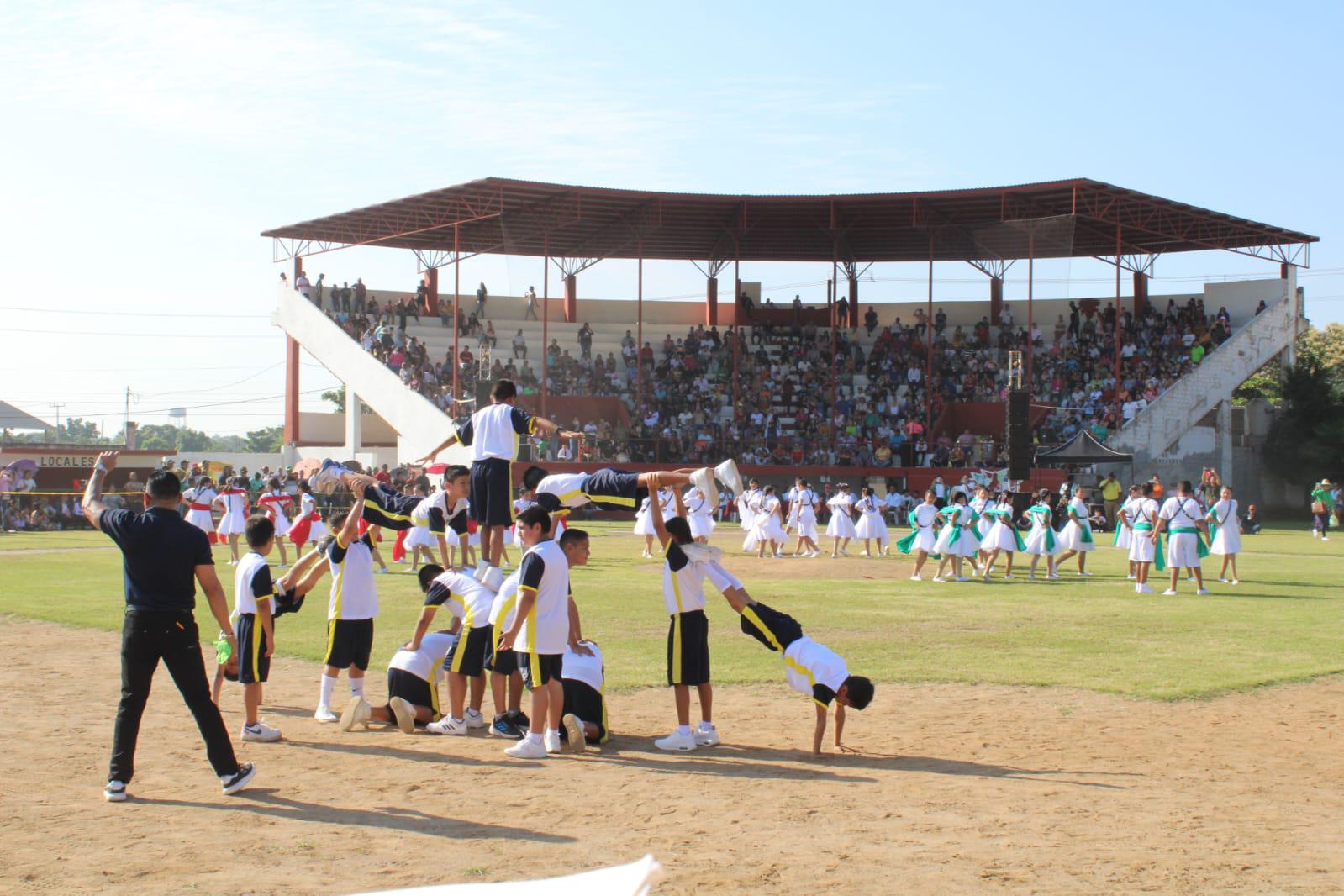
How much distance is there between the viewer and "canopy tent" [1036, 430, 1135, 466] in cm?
3616

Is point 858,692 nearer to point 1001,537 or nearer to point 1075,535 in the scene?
point 1001,537

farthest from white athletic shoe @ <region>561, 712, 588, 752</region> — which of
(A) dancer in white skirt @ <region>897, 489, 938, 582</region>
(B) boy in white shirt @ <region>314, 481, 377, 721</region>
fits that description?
(A) dancer in white skirt @ <region>897, 489, 938, 582</region>

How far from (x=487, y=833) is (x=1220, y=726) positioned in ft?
19.9

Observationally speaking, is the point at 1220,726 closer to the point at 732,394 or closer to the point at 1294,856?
the point at 1294,856

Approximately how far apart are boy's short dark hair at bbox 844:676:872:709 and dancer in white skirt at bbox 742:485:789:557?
17170mm

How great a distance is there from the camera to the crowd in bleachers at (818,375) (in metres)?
42.1

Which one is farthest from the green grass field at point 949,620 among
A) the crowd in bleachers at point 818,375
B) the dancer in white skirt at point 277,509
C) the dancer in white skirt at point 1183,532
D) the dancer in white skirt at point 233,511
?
the crowd in bleachers at point 818,375

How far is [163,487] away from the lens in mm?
7664

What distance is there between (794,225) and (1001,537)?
1013 inches

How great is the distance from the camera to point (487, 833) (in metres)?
6.73

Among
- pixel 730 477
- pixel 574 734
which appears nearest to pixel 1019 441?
pixel 730 477

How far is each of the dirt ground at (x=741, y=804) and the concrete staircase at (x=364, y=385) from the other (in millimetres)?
28165

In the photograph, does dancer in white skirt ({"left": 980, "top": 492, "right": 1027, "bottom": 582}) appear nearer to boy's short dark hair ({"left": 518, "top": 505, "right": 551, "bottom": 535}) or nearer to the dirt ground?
the dirt ground

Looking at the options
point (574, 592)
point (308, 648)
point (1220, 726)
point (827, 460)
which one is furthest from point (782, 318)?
point (1220, 726)
